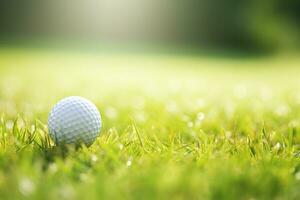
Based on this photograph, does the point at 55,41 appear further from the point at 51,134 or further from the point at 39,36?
the point at 51,134

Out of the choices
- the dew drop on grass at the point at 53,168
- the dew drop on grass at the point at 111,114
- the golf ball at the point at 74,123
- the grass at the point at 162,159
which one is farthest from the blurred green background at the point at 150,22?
the dew drop on grass at the point at 53,168

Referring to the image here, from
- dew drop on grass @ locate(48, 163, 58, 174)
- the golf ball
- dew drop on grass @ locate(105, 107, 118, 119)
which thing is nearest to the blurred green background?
dew drop on grass @ locate(105, 107, 118, 119)

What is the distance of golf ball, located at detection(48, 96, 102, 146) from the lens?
2756mm

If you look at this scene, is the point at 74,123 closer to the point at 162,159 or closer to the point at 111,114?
the point at 162,159

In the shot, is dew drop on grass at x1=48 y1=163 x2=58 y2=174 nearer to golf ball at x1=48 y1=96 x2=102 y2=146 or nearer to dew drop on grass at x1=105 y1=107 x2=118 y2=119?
golf ball at x1=48 y1=96 x2=102 y2=146

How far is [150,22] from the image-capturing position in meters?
20.5

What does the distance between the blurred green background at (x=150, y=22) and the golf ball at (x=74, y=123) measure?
16.5 meters

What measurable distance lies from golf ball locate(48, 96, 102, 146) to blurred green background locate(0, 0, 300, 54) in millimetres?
16505

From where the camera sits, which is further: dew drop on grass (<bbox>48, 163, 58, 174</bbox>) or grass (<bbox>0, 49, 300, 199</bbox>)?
dew drop on grass (<bbox>48, 163, 58, 174</bbox>)

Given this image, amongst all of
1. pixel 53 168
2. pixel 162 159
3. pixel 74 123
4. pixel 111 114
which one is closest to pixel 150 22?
pixel 111 114

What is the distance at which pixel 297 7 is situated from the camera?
18828 millimetres

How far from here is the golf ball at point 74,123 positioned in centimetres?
276

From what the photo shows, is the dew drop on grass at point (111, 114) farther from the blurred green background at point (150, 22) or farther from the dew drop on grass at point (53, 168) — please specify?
the blurred green background at point (150, 22)

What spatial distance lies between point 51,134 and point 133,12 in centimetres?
1786
